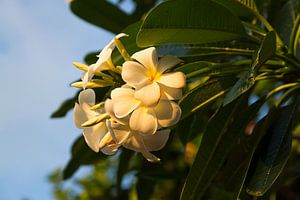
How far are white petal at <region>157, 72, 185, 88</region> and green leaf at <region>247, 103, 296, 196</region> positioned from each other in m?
0.24

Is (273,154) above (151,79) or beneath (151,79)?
beneath

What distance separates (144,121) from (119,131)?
0.05 meters

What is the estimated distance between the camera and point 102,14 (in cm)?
163

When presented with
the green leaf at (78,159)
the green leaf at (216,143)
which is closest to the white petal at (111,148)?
the green leaf at (216,143)

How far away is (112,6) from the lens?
1646 mm

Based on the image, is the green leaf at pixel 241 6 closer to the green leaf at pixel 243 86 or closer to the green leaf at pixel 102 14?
the green leaf at pixel 243 86

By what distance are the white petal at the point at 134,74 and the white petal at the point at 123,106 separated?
25 millimetres

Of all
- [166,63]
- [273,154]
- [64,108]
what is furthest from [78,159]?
[166,63]

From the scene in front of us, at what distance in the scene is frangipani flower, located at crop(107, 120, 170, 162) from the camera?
845 mm

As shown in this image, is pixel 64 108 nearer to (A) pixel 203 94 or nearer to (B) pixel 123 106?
(A) pixel 203 94

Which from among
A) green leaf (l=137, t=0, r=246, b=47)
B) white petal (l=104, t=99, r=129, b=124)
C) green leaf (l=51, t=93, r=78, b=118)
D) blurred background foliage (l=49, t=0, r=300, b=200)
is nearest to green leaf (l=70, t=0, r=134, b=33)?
blurred background foliage (l=49, t=0, r=300, b=200)

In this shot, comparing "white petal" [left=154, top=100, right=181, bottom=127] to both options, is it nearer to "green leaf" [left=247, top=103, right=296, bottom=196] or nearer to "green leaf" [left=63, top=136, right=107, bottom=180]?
"green leaf" [left=247, top=103, right=296, bottom=196]

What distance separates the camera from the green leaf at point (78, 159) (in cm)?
156

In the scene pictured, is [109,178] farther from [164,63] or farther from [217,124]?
[164,63]
